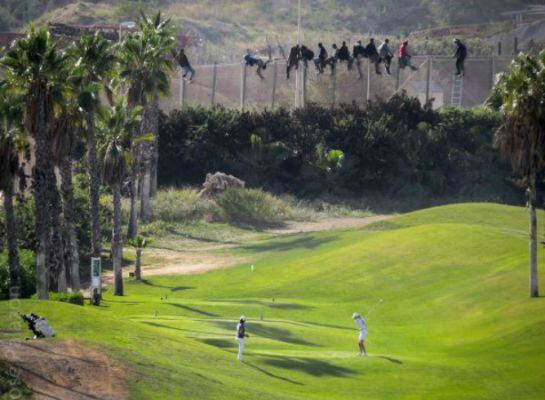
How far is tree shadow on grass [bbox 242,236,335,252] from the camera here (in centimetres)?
7825

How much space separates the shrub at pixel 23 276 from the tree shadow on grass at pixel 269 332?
37.4 ft

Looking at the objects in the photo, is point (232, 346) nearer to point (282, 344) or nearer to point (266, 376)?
point (282, 344)

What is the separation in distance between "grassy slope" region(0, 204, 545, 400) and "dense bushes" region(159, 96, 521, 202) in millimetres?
18672

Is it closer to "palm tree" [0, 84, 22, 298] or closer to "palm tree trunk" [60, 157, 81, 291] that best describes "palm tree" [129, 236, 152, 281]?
"palm tree trunk" [60, 157, 81, 291]

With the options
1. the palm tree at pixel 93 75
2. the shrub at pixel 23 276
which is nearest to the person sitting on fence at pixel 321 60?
the palm tree at pixel 93 75

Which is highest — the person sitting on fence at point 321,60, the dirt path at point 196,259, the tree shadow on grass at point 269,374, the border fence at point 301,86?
the person sitting on fence at point 321,60

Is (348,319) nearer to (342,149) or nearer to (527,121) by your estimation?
(527,121)

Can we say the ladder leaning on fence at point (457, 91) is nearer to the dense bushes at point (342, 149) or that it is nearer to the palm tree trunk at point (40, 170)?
the dense bushes at point (342, 149)

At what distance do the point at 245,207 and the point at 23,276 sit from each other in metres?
32.3

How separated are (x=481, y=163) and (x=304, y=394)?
67.2m

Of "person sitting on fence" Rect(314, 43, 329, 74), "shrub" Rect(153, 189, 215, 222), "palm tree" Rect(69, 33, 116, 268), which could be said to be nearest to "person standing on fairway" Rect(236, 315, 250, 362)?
"palm tree" Rect(69, 33, 116, 268)

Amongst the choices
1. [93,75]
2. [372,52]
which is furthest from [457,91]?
[93,75]

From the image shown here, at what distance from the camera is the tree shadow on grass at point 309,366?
42750 millimetres

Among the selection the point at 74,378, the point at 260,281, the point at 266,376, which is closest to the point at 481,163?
the point at 260,281
